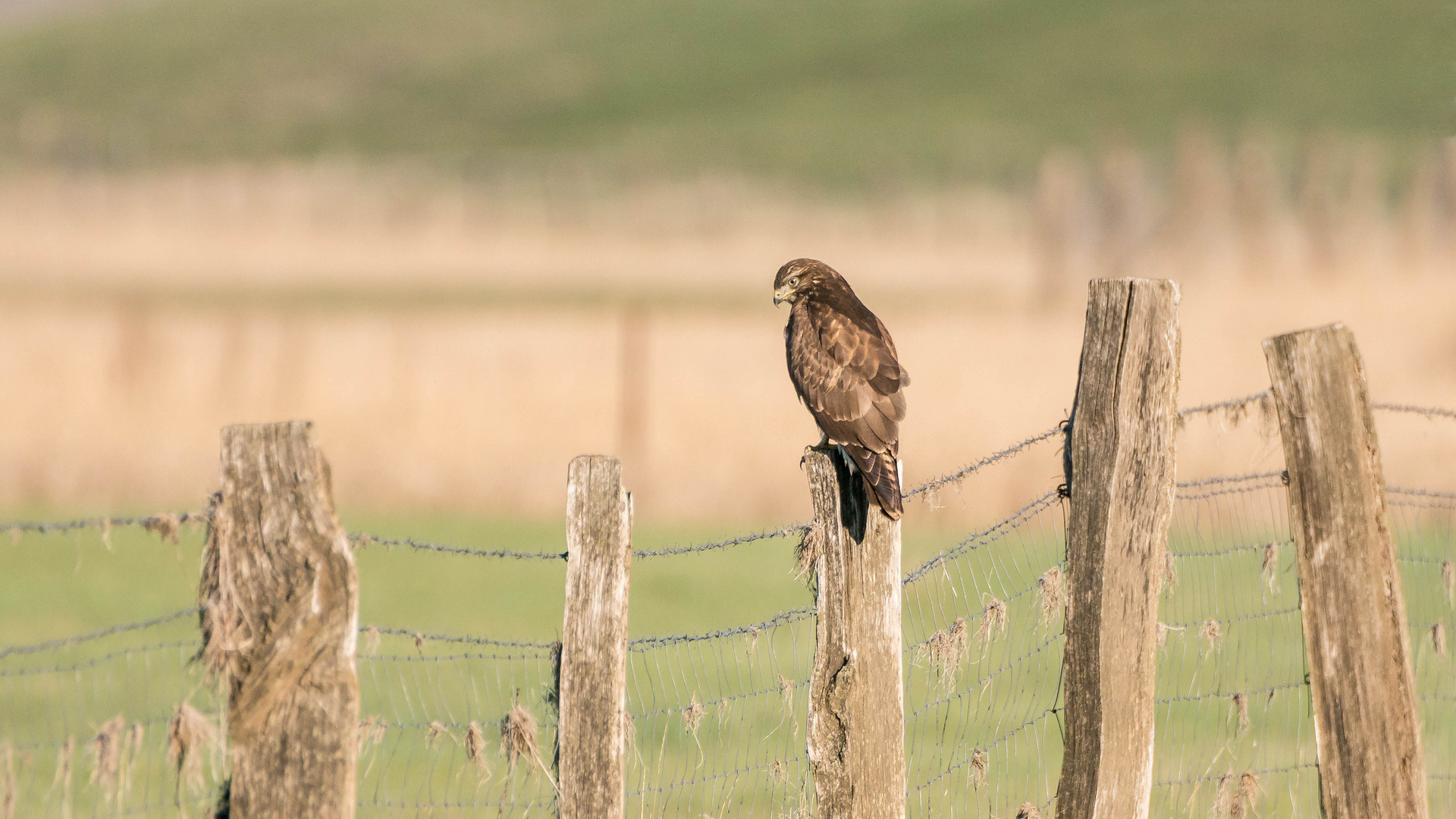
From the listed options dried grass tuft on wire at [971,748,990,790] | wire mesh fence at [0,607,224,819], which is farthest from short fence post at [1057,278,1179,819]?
wire mesh fence at [0,607,224,819]

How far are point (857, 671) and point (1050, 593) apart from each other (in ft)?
2.33

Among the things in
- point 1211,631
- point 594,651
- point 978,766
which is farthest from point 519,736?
point 1211,631

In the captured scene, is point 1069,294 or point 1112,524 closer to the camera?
point 1112,524

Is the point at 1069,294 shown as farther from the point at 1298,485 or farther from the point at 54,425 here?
the point at 1298,485

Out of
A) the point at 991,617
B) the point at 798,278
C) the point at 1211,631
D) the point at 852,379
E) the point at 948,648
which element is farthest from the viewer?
the point at 798,278

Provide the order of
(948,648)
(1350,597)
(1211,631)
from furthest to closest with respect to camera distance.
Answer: (1211,631), (1350,597), (948,648)

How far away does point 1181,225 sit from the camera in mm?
29562

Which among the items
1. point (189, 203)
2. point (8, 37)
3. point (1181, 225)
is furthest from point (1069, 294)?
point (8, 37)

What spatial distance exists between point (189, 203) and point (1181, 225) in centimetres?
2882

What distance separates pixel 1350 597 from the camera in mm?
4301

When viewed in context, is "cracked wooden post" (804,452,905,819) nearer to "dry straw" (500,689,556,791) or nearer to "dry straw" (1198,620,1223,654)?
"dry straw" (500,689,556,791)

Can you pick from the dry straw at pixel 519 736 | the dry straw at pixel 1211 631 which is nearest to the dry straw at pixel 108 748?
the dry straw at pixel 519 736

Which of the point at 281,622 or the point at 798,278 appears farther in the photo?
the point at 798,278

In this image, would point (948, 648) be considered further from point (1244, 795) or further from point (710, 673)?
point (710, 673)
